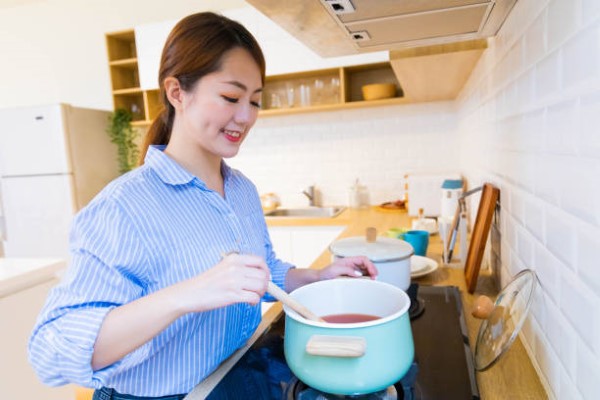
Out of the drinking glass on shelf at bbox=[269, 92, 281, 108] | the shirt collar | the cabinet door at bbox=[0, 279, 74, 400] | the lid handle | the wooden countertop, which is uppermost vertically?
the drinking glass on shelf at bbox=[269, 92, 281, 108]

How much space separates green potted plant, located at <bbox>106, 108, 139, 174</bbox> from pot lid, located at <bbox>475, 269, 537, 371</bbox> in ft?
11.0

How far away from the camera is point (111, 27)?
3.60m

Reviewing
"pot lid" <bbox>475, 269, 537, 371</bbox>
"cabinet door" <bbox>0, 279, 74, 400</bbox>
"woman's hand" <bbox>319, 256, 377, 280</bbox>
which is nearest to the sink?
"cabinet door" <bbox>0, 279, 74, 400</bbox>

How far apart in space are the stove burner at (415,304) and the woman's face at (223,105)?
0.56m

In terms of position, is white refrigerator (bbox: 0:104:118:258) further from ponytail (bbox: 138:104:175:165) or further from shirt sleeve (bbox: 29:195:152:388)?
shirt sleeve (bbox: 29:195:152:388)

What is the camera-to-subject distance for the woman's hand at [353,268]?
38.7 inches

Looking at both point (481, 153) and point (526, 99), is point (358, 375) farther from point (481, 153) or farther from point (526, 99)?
point (481, 153)

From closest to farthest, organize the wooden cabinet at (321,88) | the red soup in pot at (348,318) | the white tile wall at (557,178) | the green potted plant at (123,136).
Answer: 1. the white tile wall at (557,178)
2. the red soup in pot at (348,318)
3. the wooden cabinet at (321,88)
4. the green potted plant at (123,136)

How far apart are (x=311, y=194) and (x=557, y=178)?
8.83 feet

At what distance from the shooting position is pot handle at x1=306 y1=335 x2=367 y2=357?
0.53 meters

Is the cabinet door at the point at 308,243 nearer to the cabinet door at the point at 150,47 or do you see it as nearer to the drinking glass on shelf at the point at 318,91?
the drinking glass on shelf at the point at 318,91

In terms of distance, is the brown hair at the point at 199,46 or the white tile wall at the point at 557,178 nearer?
the white tile wall at the point at 557,178

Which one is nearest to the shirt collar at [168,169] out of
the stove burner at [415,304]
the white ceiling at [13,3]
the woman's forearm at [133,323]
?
the woman's forearm at [133,323]

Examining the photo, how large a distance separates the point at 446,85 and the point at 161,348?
189 centimetres
